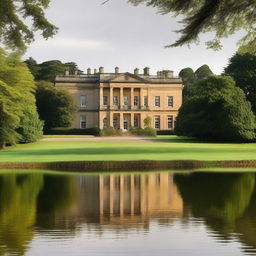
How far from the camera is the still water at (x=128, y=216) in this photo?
6.02 m

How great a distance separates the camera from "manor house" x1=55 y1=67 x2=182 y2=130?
2739 inches

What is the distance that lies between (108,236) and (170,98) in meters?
66.0

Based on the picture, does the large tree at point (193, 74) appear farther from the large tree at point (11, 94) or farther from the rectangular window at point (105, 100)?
the large tree at point (11, 94)

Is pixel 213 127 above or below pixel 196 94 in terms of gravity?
below

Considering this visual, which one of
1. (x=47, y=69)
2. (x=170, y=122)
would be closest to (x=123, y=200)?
(x=170, y=122)

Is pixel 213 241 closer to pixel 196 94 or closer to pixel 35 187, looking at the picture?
pixel 35 187

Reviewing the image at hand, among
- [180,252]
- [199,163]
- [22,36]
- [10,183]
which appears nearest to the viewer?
[180,252]

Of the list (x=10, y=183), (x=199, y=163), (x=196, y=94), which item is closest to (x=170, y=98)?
(x=196, y=94)

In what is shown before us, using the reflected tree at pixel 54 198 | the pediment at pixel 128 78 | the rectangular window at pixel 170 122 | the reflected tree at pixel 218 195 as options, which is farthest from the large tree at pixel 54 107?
the reflected tree at pixel 218 195

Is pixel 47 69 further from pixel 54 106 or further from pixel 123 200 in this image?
pixel 123 200

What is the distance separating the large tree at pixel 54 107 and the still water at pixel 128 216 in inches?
1710

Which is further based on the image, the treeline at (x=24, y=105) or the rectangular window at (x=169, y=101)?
the rectangular window at (x=169, y=101)

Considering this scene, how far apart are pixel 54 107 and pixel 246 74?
2110 cm

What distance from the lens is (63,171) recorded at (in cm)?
1627
